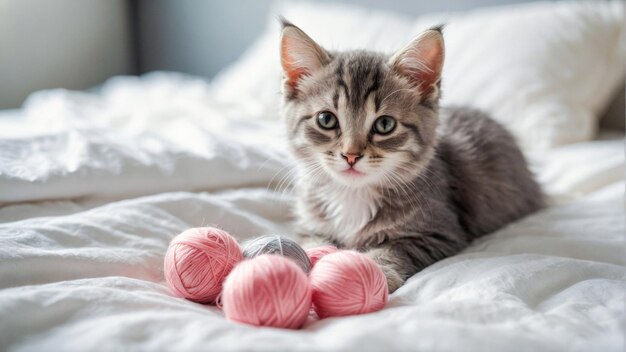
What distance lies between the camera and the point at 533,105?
230 cm

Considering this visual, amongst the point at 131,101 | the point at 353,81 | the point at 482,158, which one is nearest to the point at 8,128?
the point at 131,101

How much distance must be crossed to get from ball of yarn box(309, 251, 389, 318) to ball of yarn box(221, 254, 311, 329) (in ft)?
0.18

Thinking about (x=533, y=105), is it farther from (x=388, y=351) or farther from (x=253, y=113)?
(x=388, y=351)

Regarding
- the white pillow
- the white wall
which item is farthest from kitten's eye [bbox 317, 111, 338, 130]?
the white wall

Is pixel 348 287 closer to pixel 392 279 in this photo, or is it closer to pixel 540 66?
pixel 392 279

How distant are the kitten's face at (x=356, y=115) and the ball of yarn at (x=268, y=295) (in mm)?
427

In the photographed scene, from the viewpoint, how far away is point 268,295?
3.02 feet

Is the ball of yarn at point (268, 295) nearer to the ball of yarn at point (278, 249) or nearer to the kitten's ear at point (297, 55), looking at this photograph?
the ball of yarn at point (278, 249)

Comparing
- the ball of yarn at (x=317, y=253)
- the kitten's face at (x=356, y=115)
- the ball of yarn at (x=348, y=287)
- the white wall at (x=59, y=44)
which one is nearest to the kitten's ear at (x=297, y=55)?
the kitten's face at (x=356, y=115)

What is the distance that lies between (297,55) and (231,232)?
1.77ft

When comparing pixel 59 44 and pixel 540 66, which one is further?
pixel 59 44

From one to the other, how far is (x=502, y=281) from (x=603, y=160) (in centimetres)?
109

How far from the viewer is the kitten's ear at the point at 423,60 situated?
136 centimetres

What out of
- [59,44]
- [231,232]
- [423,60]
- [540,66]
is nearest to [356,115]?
[423,60]
